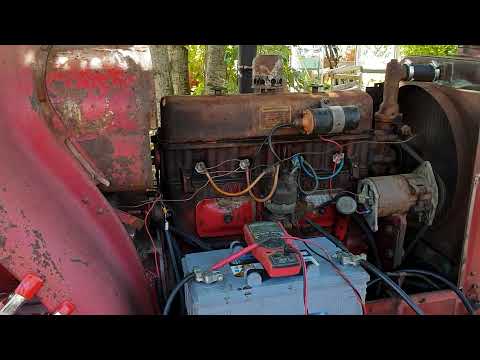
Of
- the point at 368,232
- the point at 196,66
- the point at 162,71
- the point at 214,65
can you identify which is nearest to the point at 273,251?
the point at 368,232

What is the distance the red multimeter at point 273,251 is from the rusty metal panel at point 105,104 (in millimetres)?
537

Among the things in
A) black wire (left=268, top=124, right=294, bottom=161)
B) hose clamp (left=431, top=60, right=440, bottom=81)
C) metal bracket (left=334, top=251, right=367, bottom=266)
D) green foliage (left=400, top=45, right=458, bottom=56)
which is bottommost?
metal bracket (left=334, top=251, right=367, bottom=266)

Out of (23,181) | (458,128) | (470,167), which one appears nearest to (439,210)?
(470,167)

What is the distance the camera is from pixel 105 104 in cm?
161

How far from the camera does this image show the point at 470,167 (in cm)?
218

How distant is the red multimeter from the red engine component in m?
0.35

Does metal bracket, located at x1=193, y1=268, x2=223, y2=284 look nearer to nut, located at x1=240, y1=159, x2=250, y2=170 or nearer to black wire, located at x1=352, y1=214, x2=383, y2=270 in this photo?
nut, located at x1=240, y1=159, x2=250, y2=170

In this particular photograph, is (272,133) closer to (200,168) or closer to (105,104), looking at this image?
(200,168)

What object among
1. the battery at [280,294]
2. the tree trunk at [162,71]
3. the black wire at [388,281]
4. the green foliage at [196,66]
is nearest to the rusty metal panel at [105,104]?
the battery at [280,294]

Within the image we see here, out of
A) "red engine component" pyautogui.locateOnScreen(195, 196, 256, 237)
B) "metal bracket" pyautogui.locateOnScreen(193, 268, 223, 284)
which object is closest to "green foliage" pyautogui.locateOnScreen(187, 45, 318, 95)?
"red engine component" pyautogui.locateOnScreen(195, 196, 256, 237)

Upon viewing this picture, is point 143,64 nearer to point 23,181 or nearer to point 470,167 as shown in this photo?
point 23,181

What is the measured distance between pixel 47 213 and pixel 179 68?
357 cm

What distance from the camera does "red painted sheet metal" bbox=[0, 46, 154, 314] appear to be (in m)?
1.19
